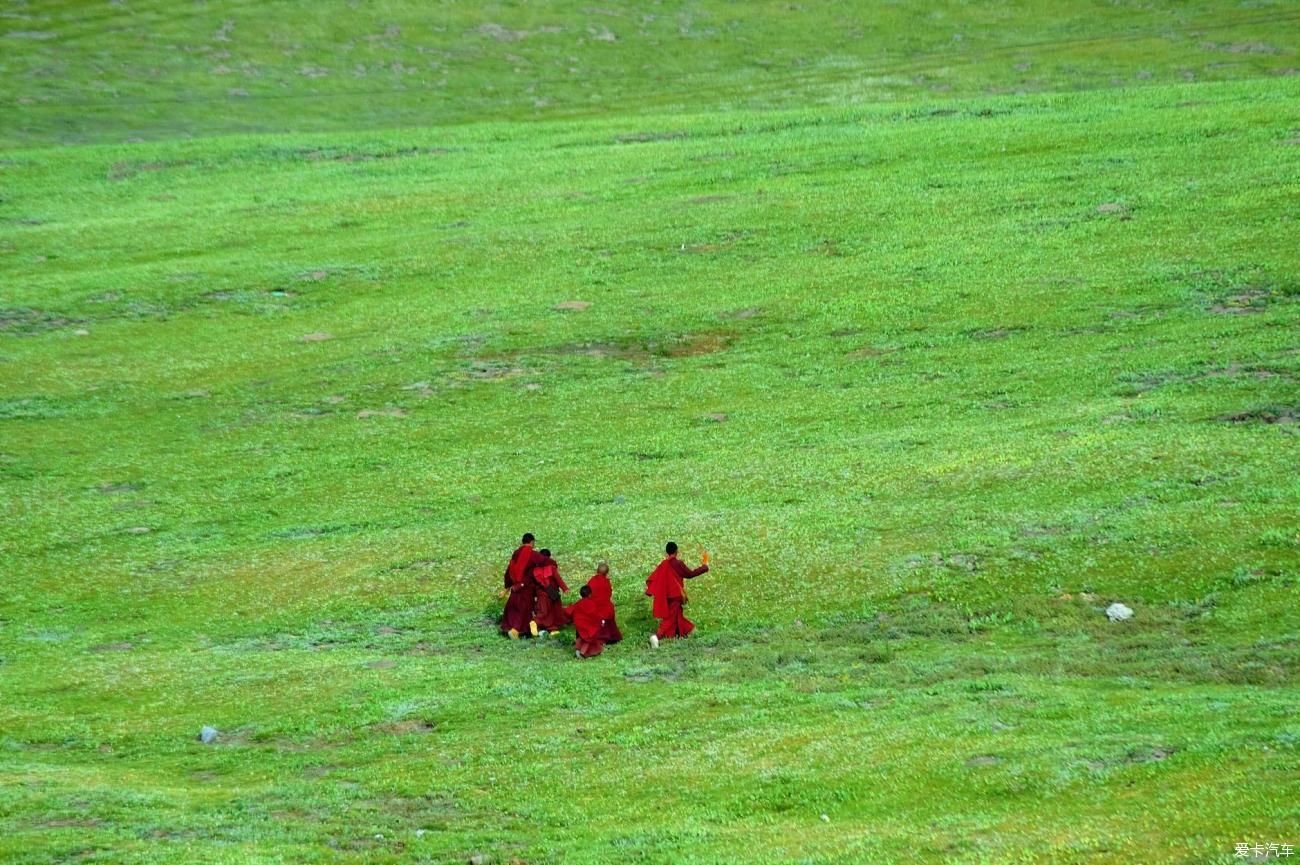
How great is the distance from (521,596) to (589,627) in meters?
2.02

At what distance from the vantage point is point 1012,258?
52.3 meters

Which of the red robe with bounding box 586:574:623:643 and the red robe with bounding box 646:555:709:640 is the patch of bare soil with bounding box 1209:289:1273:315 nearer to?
the red robe with bounding box 646:555:709:640

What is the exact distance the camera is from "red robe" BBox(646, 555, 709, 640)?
2973 cm

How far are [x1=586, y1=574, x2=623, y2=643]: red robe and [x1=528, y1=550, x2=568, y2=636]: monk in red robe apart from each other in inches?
48.2

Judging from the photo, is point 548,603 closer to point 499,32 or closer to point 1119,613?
point 1119,613

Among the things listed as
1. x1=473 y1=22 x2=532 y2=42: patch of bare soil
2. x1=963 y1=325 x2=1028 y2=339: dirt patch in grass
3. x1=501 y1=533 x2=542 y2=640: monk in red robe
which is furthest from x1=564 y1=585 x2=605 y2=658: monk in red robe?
x1=473 y1=22 x2=532 y2=42: patch of bare soil

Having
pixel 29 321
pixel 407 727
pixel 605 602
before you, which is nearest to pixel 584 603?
pixel 605 602

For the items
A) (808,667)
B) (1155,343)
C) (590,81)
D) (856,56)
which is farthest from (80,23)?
(808,667)

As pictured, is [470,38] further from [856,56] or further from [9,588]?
[9,588]

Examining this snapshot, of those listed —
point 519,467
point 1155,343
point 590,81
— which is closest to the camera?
point 519,467

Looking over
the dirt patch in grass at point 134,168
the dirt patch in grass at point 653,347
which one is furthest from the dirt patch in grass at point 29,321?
the dirt patch in grass at point 653,347

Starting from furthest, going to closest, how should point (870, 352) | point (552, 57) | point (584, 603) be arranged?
point (552, 57) < point (870, 352) < point (584, 603)

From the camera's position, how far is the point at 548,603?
30750 millimetres

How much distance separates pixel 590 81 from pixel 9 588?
2273 inches
